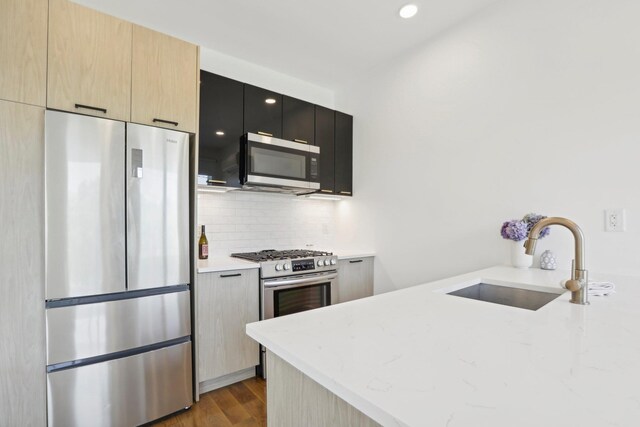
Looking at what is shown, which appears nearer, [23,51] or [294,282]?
[23,51]

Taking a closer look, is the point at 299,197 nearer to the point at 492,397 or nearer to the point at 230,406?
→ the point at 230,406

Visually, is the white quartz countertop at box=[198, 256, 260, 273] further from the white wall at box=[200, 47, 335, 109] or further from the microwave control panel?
the white wall at box=[200, 47, 335, 109]

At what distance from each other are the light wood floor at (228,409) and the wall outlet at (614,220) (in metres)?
2.27

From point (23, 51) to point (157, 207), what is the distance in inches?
39.4

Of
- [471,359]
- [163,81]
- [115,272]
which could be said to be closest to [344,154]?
[163,81]

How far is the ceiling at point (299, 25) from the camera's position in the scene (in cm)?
224

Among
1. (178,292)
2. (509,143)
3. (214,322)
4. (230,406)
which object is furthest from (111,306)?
(509,143)

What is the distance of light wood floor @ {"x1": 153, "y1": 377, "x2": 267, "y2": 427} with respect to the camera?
6.23ft

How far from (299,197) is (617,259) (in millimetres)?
2512

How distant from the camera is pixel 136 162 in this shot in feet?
6.10

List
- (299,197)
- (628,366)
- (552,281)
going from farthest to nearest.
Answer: (299,197) < (552,281) < (628,366)

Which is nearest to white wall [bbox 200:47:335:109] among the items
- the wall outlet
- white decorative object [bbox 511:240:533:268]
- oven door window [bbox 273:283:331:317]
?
oven door window [bbox 273:283:331:317]

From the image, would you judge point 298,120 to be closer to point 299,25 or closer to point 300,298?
point 299,25

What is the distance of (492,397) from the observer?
1.77 feet
